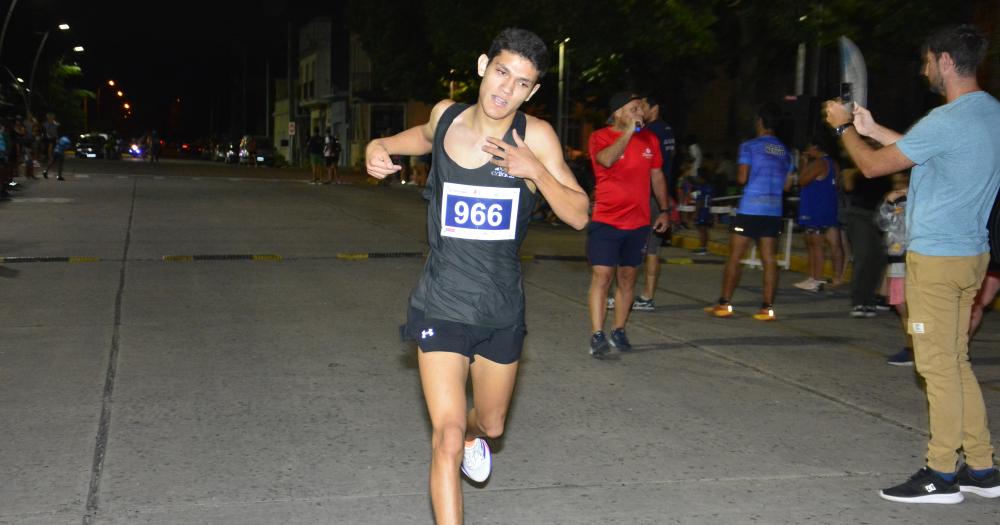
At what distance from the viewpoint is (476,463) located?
4773mm

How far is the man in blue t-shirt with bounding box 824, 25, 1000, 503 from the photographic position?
5000 mm

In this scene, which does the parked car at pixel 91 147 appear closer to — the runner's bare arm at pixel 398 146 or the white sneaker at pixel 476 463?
the runner's bare arm at pixel 398 146

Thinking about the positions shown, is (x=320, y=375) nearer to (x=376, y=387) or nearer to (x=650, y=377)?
(x=376, y=387)

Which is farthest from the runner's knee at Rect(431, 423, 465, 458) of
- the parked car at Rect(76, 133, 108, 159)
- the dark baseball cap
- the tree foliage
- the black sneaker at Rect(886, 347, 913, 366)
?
the parked car at Rect(76, 133, 108, 159)

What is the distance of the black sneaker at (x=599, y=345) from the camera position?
8.45m

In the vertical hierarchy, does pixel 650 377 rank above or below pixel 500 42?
below

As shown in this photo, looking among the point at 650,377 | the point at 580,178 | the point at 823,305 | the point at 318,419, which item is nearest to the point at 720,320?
the point at 823,305

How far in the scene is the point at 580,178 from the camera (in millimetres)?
22062

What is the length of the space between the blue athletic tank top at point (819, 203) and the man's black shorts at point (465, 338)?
30.7ft

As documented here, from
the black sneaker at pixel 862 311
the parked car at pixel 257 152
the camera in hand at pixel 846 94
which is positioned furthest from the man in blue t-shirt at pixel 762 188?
the parked car at pixel 257 152

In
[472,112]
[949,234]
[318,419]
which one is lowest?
[318,419]

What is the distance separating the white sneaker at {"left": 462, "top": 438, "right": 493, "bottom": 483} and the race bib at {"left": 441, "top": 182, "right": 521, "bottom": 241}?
95cm

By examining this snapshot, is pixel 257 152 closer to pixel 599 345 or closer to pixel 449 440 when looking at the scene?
pixel 599 345

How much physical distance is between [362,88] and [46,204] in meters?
44.4
